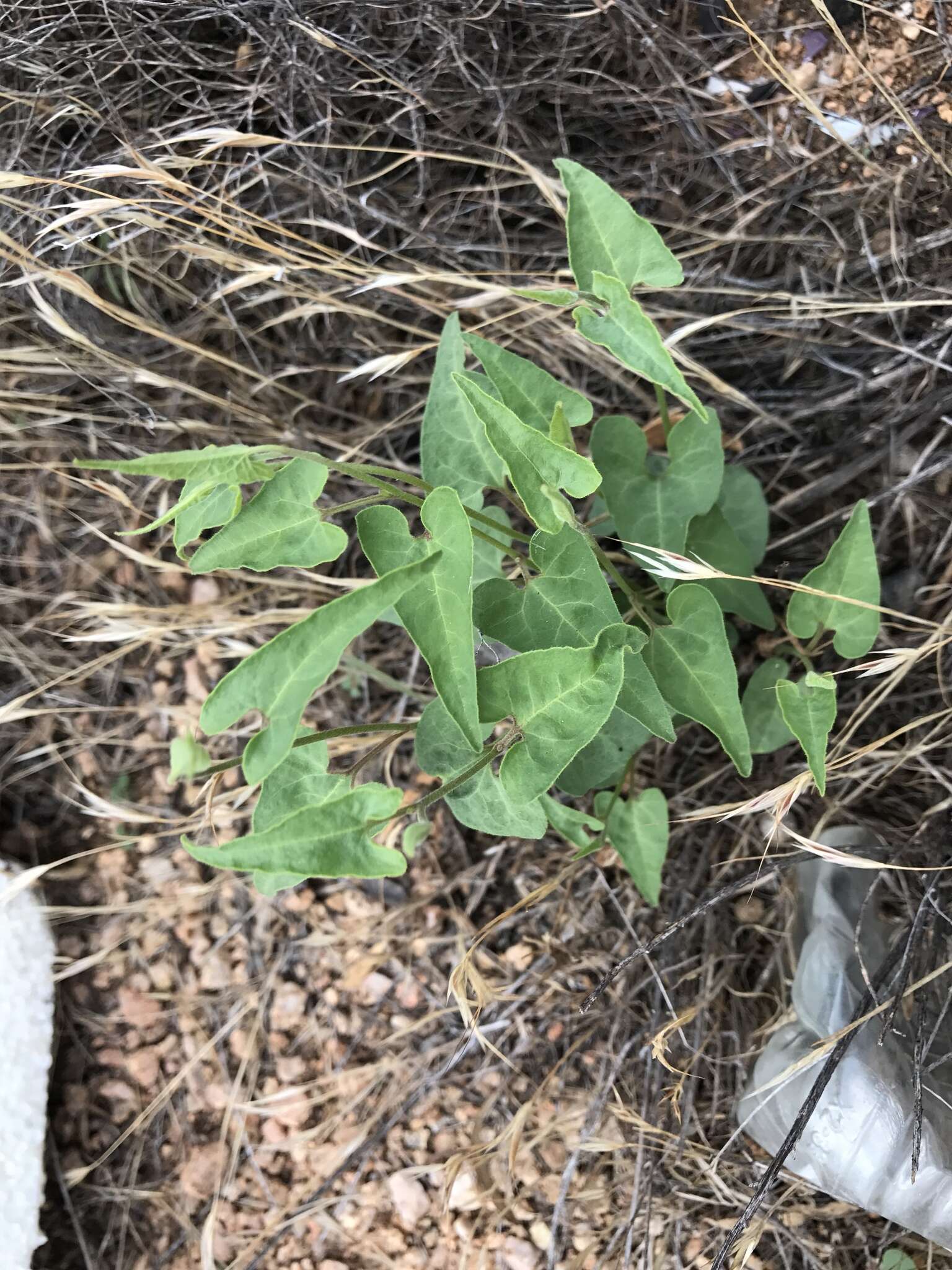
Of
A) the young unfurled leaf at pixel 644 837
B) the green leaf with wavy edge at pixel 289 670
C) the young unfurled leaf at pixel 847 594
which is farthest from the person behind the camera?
the young unfurled leaf at pixel 644 837

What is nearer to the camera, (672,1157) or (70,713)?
(672,1157)

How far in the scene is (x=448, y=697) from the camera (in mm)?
A: 829

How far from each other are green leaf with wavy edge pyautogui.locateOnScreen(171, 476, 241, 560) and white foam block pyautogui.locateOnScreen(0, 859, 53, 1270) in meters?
0.88

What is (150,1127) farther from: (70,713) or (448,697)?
(448,697)

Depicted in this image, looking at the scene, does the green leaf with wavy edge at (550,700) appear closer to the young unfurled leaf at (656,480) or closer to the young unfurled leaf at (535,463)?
the young unfurled leaf at (535,463)

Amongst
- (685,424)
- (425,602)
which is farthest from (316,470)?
(685,424)

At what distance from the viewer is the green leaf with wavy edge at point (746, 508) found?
1308mm

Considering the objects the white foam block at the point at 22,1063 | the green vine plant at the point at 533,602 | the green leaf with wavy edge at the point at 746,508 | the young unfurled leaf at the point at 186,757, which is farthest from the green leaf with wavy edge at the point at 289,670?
the white foam block at the point at 22,1063

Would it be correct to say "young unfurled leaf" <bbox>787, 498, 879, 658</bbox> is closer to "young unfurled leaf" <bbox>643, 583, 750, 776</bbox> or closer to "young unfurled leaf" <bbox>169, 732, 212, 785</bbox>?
"young unfurled leaf" <bbox>643, 583, 750, 776</bbox>

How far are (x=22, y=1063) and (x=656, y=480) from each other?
1.32 m

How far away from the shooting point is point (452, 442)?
1.08m

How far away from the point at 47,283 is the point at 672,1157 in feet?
4.92

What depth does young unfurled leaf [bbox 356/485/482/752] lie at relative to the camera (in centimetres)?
82

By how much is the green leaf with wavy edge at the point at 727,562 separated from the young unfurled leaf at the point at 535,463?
14.9 inches
